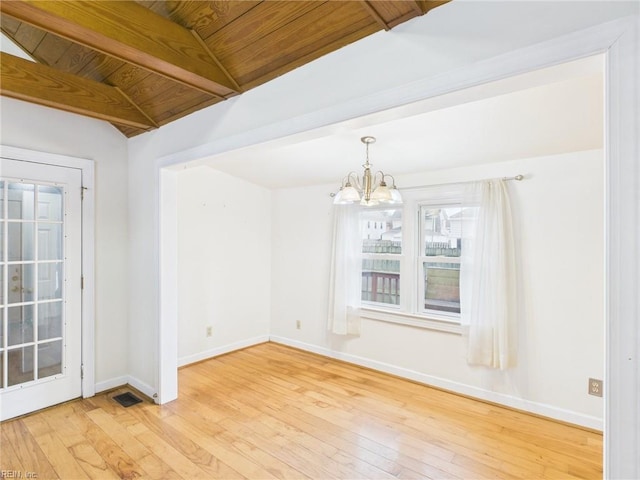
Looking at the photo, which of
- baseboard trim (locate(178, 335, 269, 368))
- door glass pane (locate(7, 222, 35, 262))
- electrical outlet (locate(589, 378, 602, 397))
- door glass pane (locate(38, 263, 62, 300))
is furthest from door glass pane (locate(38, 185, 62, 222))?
electrical outlet (locate(589, 378, 602, 397))

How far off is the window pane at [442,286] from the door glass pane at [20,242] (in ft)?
11.9

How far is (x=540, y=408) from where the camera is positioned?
2.81m

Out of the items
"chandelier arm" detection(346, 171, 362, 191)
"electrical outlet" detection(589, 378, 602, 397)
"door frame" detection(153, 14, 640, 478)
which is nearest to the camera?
"door frame" detection(153, 14, 640, 478)

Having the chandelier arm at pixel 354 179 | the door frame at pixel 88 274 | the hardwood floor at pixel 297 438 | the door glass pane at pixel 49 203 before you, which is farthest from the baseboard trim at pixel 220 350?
the chandelier arm at pixel 354 179

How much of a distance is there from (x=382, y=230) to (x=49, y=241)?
128 inches

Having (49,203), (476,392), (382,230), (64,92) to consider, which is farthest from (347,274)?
(64,92)

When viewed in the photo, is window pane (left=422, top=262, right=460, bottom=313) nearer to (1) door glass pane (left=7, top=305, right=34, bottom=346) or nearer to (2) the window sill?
(2) the window sill

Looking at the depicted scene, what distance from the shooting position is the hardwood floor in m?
2.13

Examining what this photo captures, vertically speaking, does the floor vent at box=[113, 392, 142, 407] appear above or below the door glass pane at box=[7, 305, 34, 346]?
below

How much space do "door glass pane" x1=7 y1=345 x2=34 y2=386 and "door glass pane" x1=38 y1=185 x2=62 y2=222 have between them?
1097mm

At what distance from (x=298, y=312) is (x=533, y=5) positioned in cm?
404

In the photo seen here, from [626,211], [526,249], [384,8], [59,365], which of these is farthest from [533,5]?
[59,365]

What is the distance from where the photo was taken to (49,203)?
2865 millimetres

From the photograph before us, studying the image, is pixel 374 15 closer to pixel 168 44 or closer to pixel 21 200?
pixel 168 44
